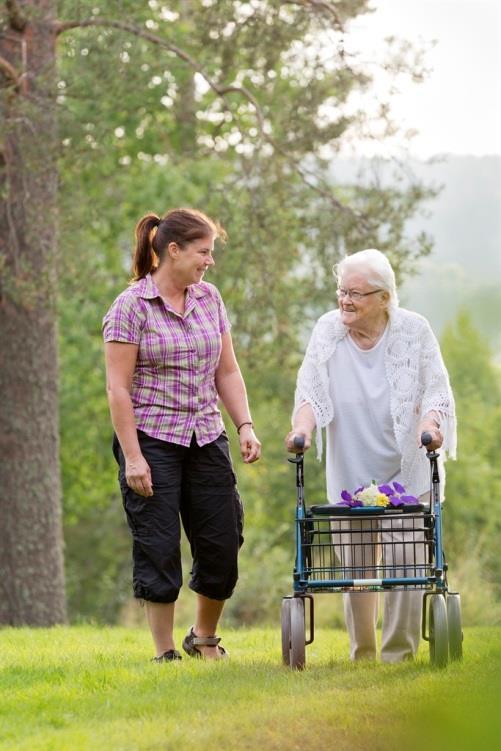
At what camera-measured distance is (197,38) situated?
10477 mm

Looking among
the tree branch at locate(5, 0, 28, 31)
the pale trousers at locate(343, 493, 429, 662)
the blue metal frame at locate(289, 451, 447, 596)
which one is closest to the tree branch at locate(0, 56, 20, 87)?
the tree branch at locate(5, 0, 28, 31)

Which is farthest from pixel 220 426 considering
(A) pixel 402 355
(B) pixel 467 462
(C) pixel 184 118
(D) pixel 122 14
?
(B) pixel 467 462

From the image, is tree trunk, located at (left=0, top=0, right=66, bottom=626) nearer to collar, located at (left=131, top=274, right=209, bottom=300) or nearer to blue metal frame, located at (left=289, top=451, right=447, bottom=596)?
collar, located at (left=131, top=274, right=209, bottom=300)

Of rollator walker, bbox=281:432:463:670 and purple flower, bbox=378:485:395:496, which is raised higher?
purple flower, bbox=378:485:395:496

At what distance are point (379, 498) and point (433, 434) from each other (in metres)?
0.32

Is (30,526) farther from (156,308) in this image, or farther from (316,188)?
(156,308)

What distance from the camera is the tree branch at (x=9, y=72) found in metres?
8.87

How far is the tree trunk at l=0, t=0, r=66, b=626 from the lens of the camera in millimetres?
9289

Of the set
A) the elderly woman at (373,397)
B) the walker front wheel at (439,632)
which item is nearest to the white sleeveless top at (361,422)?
the elderly woman at (373,397)

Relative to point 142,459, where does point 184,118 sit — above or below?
above

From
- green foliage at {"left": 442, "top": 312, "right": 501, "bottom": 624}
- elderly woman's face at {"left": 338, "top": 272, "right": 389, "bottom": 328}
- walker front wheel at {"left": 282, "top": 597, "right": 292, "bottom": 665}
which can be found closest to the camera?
walker front wheel at {"left": 282, "top": 597, "right": 292, "bottom": 665}

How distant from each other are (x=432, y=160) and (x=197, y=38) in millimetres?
2353

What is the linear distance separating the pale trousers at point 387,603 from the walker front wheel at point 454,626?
0.22 m

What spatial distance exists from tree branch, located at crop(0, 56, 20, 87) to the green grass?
4922 millimetres
